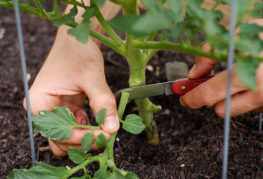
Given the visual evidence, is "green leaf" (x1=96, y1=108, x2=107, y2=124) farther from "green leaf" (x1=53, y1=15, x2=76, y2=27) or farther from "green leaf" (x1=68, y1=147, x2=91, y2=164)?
"green leaf" (x1=53, y1=15, x2=76, y2=27)

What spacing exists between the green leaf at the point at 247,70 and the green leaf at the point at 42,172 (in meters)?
0.46

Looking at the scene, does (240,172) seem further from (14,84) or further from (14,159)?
(14,84)

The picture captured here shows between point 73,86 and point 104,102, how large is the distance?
0.15 m

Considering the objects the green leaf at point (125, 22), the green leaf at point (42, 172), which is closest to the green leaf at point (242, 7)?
the green leaf at point (125, 22)

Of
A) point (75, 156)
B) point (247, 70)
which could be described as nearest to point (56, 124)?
point (75, 156)

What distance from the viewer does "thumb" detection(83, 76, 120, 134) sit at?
2.83 ft

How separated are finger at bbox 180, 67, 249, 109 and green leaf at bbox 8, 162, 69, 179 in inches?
15.4

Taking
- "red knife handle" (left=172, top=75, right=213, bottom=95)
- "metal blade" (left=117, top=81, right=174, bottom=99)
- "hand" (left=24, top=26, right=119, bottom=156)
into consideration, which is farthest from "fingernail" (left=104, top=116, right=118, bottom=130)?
"red knife handle" (left=172, top=75, right=213, bottom=95)

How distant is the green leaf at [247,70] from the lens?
61cm

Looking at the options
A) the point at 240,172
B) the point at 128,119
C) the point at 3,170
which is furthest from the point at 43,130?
the point at 240,172

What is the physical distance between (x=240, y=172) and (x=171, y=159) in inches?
8.7

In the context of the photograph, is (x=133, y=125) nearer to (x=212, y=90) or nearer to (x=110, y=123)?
(x=110, y=123)

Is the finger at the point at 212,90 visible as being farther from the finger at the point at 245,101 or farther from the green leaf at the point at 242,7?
the green leaf at the point at 242,7

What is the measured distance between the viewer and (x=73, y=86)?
1018 mm
